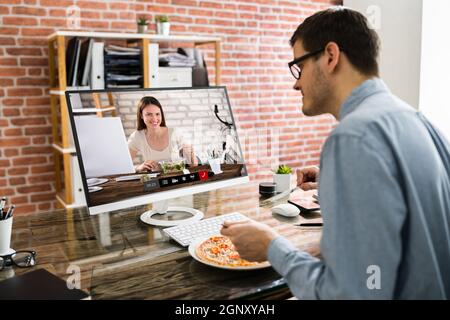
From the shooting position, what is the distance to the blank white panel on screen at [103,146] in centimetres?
142

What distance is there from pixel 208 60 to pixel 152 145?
250cm

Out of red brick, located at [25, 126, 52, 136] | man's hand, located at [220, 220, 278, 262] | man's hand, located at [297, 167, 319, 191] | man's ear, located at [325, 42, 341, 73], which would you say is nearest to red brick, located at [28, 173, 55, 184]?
red brick, located at [25, 126, 52, 136]

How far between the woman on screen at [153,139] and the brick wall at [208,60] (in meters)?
0.70

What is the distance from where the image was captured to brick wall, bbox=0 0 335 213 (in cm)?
317

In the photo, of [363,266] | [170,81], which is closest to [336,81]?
[363,266]

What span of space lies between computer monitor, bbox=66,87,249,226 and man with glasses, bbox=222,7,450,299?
57 cm

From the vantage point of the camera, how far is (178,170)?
161 centimetres

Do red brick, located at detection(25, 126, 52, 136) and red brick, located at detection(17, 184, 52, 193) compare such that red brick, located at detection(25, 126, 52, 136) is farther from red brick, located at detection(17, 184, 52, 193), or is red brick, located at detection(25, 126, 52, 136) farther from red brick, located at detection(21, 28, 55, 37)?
red brick, located at detection(21, 28, 55, 37)

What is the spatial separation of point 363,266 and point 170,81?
106 inches

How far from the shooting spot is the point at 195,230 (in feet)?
4.90

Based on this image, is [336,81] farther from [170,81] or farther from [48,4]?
[48,4]

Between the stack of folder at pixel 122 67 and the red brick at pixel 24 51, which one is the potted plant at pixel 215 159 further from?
the red brick at pixel 24 51

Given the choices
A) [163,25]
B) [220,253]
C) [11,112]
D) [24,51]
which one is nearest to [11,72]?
[24,51]

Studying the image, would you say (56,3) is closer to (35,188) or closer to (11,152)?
(11,152)
